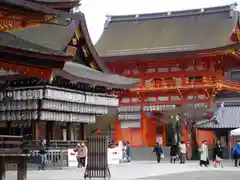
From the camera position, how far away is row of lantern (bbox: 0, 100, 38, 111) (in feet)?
A: 114

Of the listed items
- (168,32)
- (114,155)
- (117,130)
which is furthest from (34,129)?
(168,32)

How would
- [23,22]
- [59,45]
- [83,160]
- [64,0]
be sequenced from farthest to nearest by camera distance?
1. [59,45]
2. [83,160]
3. [64,0]
4. [23,22]

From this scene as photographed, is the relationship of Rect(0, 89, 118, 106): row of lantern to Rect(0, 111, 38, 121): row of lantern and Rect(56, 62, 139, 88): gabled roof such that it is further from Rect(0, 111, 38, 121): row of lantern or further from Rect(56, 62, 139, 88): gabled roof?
Rect(56, 62, 139, 88): gabled roof

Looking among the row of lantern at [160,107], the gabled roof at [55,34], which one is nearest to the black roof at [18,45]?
the gabled roof at [55,34]

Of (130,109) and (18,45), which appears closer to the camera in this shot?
(18,45)

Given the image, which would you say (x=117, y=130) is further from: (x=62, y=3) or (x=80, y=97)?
(x=62, y=3)

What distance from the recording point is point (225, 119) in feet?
149

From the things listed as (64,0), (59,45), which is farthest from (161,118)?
(64,0)

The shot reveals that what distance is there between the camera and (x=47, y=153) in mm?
35281

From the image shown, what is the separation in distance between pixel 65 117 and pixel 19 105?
3.73 metres

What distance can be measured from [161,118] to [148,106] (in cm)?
199

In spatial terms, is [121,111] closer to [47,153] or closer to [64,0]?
[47,153]

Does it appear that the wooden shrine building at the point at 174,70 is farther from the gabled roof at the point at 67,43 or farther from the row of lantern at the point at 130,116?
the gabled roof at the point at 67,43

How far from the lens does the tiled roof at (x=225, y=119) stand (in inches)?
1748
